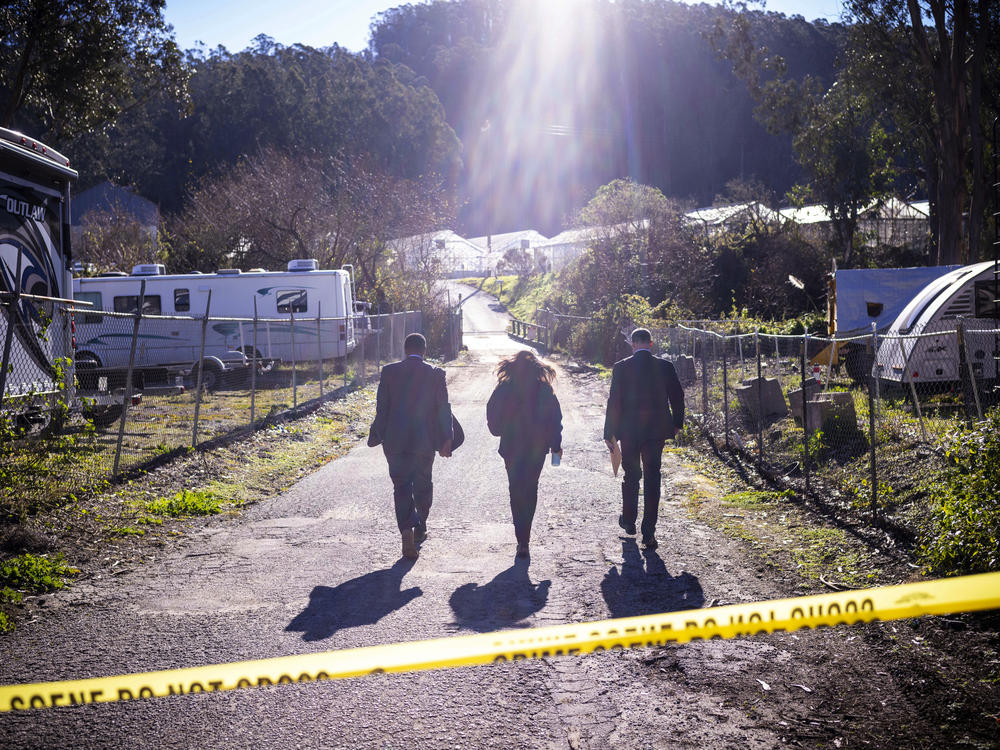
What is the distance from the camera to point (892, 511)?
8.02 metres

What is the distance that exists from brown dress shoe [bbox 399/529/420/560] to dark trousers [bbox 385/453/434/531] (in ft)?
0.14

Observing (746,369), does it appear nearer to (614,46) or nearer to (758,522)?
(758,522)

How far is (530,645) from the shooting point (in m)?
3.47

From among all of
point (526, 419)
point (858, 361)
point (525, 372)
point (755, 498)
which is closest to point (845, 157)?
point (858, 361)

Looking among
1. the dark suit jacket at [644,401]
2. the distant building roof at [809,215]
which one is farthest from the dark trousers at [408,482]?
the distant building roof at [809,215]

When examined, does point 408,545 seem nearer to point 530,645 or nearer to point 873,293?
point 530,645

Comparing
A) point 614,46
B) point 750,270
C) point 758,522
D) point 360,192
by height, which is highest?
point 614,46

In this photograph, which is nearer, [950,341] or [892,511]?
[892,511]

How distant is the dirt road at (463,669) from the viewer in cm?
399

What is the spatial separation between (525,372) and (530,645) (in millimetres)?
4186

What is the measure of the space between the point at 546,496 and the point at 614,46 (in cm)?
10277

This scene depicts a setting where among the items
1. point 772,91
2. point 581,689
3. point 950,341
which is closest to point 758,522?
point 581,689

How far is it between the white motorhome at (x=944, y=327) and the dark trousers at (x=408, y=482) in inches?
383

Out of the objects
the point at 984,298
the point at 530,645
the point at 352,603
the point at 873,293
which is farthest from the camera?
the point at 873,293
